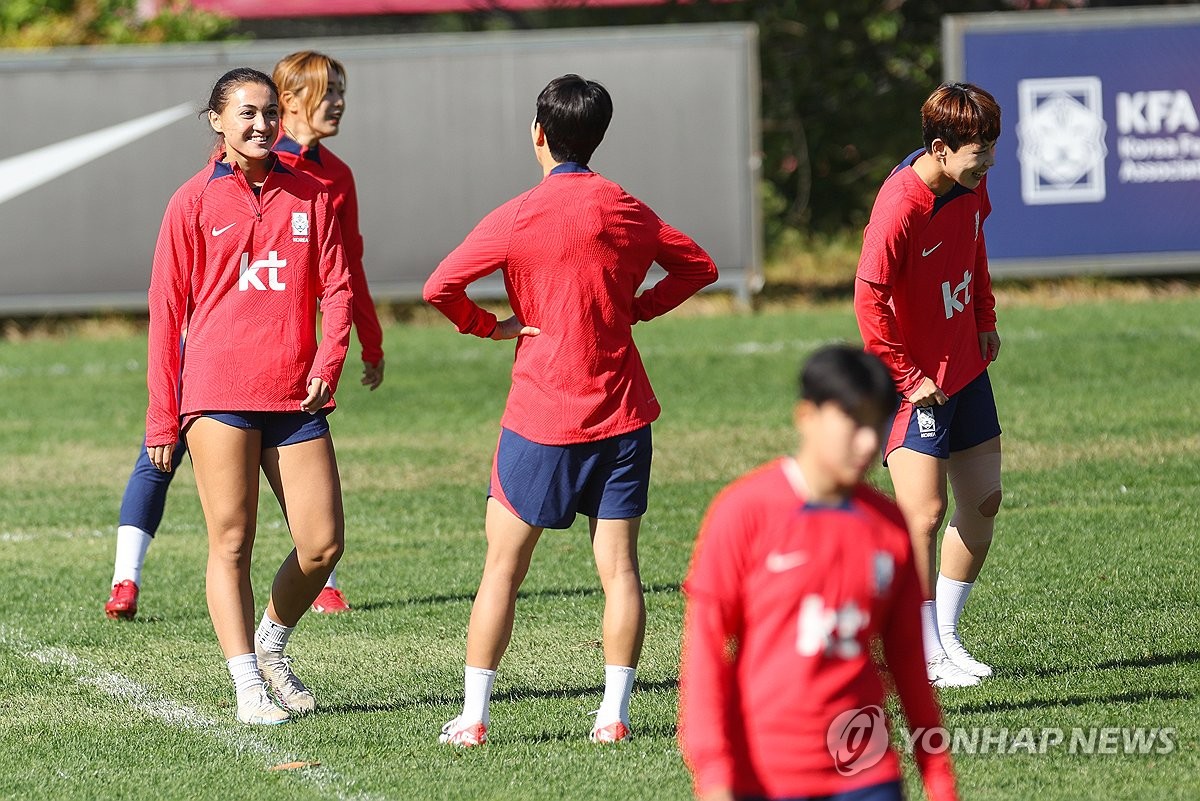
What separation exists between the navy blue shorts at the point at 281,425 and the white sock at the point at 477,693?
99 centimetres

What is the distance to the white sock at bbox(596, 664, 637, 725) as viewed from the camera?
5.29m

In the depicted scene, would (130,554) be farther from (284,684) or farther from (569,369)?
(569,369)

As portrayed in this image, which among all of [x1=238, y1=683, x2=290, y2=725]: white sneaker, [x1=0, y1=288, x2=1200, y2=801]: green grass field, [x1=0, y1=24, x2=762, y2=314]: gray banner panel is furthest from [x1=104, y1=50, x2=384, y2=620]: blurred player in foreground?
[x1=0, y1=24, x2=762, y2=314]: gray banner panel

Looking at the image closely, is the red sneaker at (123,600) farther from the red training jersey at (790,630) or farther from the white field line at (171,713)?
the red training jersey at (790,630)

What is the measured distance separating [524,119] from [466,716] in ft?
44.6

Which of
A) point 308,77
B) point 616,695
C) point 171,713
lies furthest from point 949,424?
point 308,77

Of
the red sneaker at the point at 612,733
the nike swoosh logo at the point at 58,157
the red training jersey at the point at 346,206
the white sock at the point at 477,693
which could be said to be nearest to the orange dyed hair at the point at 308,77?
the red training jersey at the point at 346,206

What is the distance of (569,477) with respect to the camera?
16.9ft

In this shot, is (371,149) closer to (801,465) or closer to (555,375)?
(555,375)

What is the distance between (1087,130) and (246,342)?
46.2ft

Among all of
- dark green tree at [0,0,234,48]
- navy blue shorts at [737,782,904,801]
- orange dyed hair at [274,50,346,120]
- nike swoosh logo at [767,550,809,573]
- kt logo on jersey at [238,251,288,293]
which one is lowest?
navy blue shorts at [737,782,904,801]

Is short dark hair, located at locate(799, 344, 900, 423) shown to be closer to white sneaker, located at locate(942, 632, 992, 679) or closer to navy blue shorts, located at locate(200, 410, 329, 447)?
navy blue shorts, located at locate(200, 410, 329, 447)

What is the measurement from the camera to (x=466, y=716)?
536 cm

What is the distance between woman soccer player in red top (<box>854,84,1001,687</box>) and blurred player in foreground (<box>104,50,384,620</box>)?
2204 millimetres
